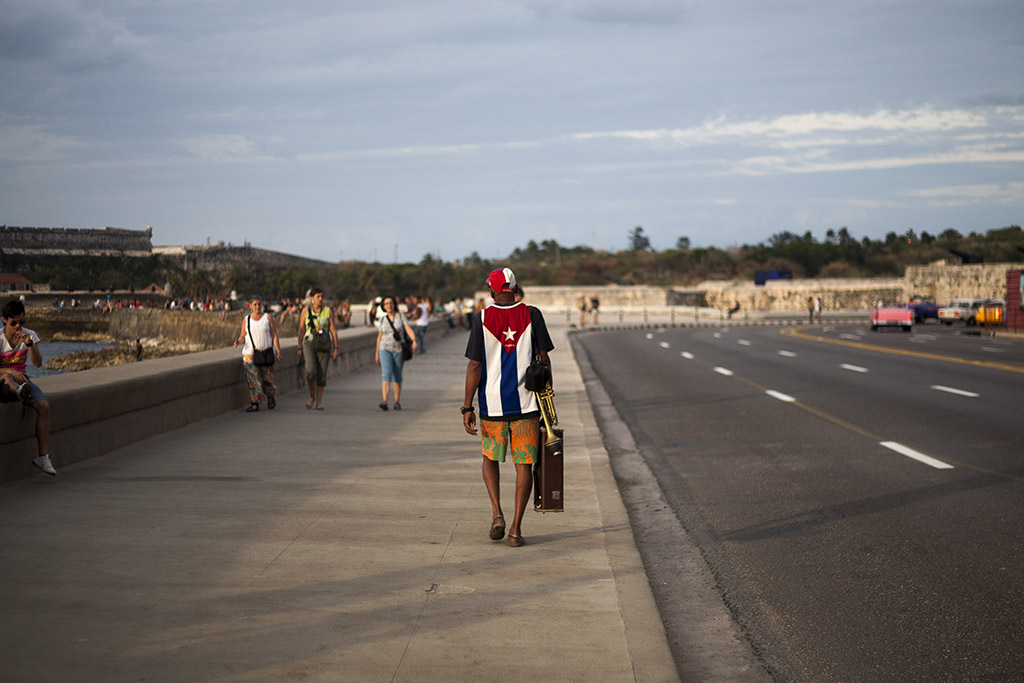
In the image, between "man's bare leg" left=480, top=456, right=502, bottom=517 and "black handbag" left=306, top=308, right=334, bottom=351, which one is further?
"black handbag" left=306, top=308, right=334, bottom=351

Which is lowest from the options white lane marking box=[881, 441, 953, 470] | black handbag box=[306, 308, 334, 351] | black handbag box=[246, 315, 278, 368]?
white lane marking box=[881, 441, 953, 470]

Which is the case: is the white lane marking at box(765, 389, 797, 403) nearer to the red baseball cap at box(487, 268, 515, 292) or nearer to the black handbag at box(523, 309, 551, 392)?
the black handbag at box(523, 309, 551, 392)

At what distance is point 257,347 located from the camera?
14.8 metres

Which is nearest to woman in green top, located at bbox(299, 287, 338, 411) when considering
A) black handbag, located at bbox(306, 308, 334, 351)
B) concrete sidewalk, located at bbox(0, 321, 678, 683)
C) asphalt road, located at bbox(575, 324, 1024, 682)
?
black handbag, located at bbox(306, 308, 334, 351)

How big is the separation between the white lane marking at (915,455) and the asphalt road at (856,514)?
48 millimetres

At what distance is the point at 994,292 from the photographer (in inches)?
4018

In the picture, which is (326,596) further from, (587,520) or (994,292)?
(994,292)

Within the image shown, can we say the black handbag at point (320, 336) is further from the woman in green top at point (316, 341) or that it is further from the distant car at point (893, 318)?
A: the distant car at point (893, 318)

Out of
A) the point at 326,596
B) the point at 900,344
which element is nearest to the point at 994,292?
the point at 900,344

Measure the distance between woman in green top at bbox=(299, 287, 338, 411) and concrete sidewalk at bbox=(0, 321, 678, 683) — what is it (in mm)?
4625

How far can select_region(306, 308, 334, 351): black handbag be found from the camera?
51.8 feet

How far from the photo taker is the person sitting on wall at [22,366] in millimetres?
8758

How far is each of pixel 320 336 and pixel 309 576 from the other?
394 inches

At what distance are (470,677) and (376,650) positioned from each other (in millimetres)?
567
